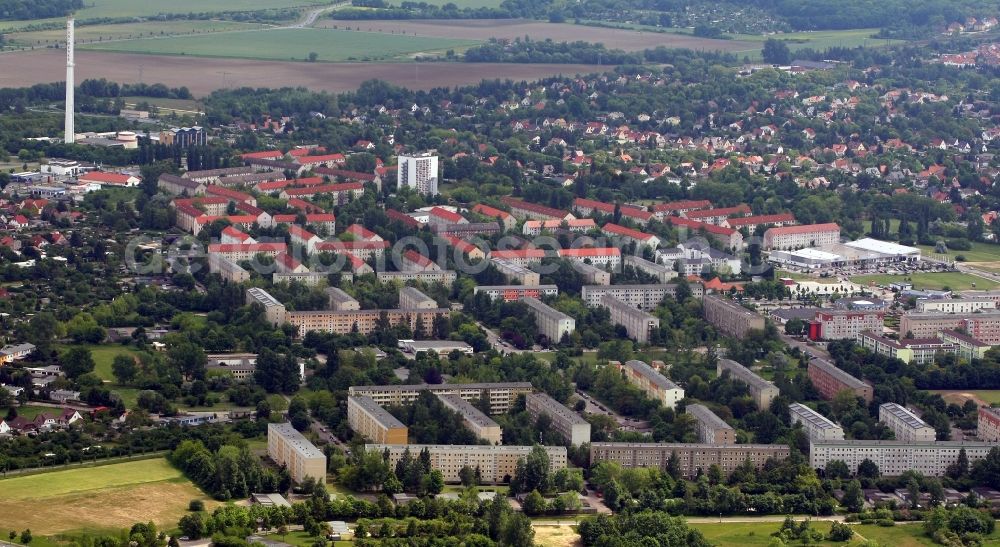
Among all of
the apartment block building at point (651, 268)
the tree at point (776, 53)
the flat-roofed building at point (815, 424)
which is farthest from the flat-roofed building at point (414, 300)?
the tree at point (776, 53)

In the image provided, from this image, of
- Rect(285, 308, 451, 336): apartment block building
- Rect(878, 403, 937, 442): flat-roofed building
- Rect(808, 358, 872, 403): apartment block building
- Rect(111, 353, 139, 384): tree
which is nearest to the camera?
Rect(878, 403, 937, 442): flat-roofed building

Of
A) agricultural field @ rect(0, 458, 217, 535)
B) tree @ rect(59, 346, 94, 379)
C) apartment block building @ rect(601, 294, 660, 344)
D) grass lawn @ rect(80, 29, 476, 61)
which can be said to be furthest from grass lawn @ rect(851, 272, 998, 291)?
grass lawn @ rect(80, 29, 476, 61)

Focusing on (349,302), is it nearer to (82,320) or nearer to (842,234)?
(82,320)

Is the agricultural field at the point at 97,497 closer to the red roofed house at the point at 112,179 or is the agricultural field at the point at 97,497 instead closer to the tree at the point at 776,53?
the red roofed house at the point at 112,179

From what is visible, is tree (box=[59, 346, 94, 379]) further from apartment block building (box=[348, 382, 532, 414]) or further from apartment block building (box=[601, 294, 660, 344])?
apartment block building (box=[601, 294, 660, 344])

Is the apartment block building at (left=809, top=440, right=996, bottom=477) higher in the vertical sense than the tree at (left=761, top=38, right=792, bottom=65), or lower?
lower

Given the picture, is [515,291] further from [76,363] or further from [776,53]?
[776,53]

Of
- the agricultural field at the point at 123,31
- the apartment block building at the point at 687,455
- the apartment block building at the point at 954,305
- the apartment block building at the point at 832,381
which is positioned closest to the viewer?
the apartment block building at the point at 687,455
